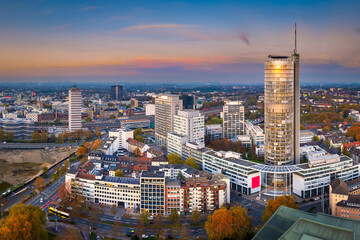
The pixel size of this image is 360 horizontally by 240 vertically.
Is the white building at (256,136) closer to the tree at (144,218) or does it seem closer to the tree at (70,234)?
the tree at (144,218)

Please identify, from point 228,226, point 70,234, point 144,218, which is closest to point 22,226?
point 70,234

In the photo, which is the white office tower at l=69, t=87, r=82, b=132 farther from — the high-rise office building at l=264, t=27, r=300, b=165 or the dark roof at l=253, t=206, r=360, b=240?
the dark roof at l=253, t=206, r=360, b=240

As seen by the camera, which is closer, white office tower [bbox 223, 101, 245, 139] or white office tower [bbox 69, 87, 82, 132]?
white office tower [bbox 223, 101, 245, 139]

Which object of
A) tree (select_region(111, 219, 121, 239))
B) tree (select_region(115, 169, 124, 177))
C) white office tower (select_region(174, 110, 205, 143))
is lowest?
tree (select_region(111, 219, 121, 239))

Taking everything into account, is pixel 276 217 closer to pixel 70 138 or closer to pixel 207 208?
pixel 207 208

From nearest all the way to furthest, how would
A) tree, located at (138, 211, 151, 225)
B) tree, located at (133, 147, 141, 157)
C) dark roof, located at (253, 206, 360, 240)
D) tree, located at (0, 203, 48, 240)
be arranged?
dark roof, located at (253, 206, 360, 240) < tree, located at (0, 203, 48, 240) < tree, located at (138, 211, 151, 225) < tree, located at (133, 147, 141, 157)

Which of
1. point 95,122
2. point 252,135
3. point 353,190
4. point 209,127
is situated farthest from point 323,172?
point 95,122

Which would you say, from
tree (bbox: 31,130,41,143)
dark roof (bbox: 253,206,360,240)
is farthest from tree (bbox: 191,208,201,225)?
tree (bbox: 31,130,41,143)
